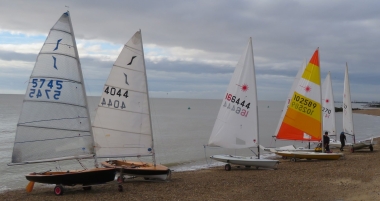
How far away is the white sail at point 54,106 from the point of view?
1270 centimetres

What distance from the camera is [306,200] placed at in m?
12.3

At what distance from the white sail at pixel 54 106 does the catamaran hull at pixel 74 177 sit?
55 centimetres

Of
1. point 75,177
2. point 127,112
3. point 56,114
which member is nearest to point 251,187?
point 127,112

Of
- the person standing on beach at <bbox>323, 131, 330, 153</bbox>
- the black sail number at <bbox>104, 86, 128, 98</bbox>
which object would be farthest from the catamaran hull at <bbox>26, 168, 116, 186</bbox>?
the person standing on beach at <bbox>323, 131, 330, 153</bbox>

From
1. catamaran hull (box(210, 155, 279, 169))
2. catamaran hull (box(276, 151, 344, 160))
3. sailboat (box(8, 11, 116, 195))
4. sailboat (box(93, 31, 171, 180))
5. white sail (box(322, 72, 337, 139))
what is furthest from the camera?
white sail (box(322, 72, 337, 139))

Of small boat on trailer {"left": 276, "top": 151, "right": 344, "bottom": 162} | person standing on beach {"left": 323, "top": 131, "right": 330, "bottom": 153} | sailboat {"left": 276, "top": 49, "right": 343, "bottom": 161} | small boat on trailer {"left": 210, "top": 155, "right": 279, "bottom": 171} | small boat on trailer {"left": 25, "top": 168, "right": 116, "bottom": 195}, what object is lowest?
small boat on trailer {"left": 25, "top": 168, "right": 116, "bottom": 195}

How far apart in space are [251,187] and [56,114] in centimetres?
739

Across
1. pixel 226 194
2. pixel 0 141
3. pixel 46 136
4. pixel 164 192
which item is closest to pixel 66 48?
pixel 46 136

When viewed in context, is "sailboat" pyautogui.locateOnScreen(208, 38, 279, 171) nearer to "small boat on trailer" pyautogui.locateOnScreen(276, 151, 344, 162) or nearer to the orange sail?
"small boat on trailer" pyautogui.locateOnScreen(276, 151, 344, 162)

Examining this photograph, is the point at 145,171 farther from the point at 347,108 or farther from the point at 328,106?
the point at 347,108

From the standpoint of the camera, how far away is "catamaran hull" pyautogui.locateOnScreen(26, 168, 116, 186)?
12.9 meters

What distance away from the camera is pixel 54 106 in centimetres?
1288

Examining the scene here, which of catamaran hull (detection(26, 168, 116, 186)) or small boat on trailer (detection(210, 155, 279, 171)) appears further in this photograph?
small boat on trailer (detection(210, 155, 279, 171))

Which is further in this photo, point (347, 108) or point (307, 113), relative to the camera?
point (347, 108)
